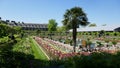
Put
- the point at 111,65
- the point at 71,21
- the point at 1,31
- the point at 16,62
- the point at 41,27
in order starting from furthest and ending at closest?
the point at 41,27 → the point at 1,31 → the point at 71,21 → the point at 16,62 → the point at 111,65

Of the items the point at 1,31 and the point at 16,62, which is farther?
the point at 1,31

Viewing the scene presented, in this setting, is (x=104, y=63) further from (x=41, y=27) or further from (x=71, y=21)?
(x=41, y=27)

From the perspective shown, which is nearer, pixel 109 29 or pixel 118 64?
pixel 118 64

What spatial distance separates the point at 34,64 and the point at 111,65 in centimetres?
350

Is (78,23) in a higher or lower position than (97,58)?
higher

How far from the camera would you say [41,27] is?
171 metres

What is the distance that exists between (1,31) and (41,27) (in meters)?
122

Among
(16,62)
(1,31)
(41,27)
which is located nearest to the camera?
(16,62)

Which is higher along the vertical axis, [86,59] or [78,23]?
[78,23]

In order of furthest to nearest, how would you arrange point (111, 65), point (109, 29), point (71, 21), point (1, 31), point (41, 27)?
point (41, 27)
point (109, 29)
point (1, 31)
point (71, 21)
point (111, 65)

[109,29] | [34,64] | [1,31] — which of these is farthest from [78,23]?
Answer: [109,29]

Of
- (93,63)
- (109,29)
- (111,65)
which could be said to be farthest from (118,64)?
(109,29)

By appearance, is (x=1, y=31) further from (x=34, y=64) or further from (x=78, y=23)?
(x=34, y=64)

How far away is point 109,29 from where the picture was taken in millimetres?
70875
